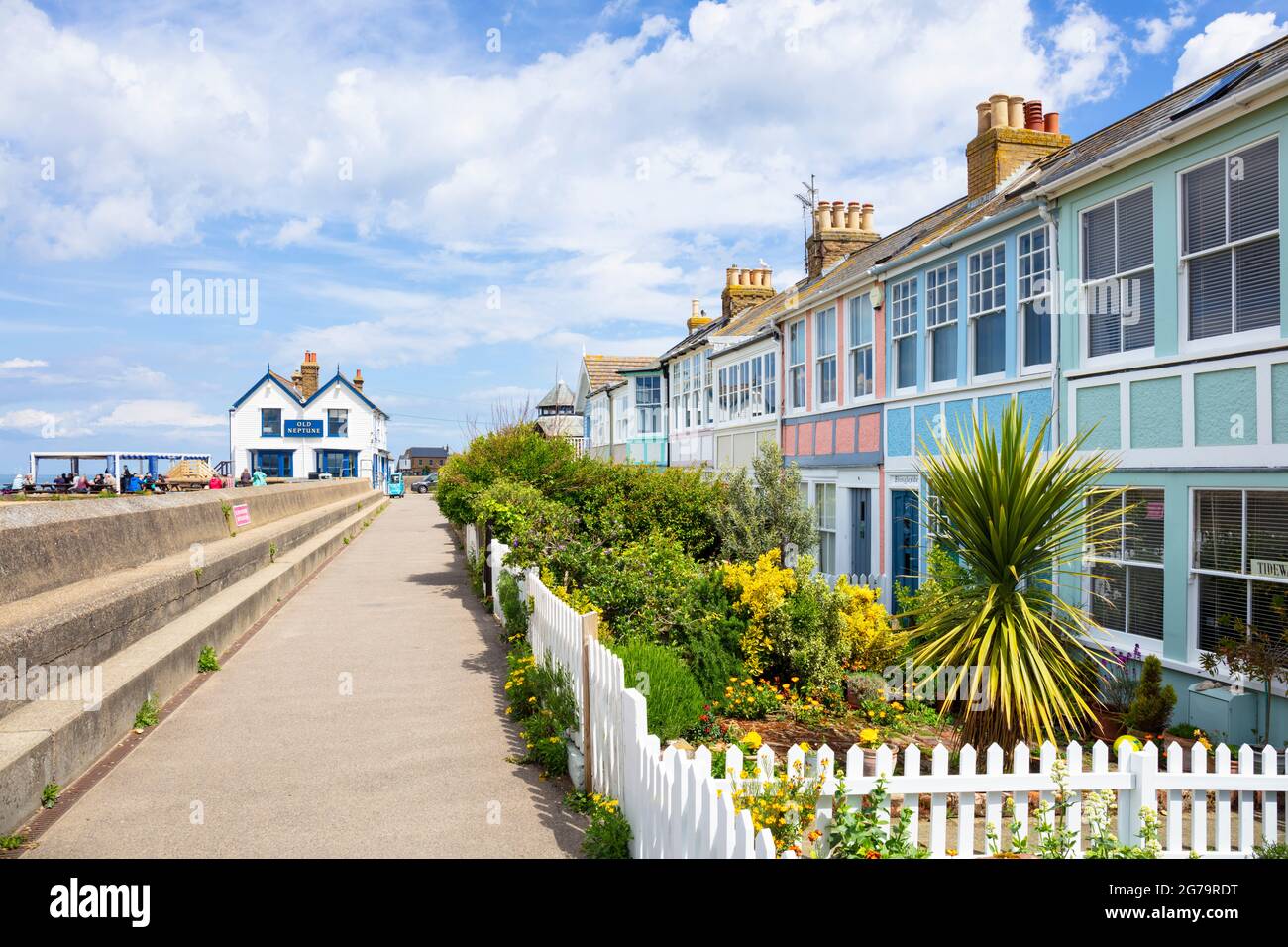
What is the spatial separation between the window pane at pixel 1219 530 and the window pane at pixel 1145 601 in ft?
1.96

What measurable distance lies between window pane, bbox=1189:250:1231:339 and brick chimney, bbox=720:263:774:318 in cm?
2067

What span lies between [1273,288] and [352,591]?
14186mm

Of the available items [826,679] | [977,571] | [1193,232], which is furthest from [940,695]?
[1193,232]

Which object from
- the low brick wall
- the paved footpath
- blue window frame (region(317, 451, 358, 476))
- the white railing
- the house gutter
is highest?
the house gutter

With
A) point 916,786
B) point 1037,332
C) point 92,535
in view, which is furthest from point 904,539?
point 92,535

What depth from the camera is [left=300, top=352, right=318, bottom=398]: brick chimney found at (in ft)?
190

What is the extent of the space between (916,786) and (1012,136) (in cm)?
1279

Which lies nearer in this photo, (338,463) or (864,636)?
(864,636)

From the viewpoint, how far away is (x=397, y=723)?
7.84 m

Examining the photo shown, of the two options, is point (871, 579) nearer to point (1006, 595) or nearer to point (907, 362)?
point (907, 362)

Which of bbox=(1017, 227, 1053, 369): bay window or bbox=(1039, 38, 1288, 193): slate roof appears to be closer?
bbox=(1039, 38, 1288, 193): slate roof

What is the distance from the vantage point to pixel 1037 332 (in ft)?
35.4

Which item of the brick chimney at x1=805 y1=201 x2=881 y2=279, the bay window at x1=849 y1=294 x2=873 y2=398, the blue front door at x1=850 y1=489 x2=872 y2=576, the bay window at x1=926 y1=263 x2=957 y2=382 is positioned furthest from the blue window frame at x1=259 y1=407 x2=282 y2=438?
the bay window at x1=926 y1=263 x2=957 y2=382

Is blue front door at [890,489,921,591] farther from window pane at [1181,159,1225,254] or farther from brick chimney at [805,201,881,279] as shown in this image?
brick chimney at [805,201,881,279]
